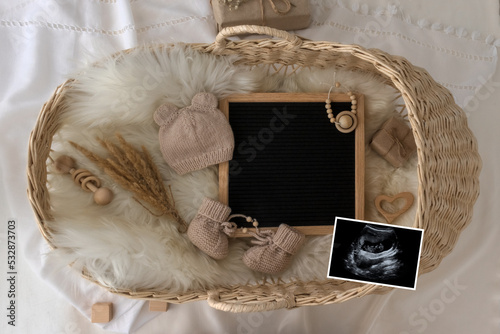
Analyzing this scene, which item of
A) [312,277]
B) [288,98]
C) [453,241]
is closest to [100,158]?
[288,98]

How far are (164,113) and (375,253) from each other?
2.33ft

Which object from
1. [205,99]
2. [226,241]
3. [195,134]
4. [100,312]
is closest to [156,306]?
[100,312]

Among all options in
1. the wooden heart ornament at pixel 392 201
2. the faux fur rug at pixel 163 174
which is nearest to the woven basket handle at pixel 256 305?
the faux fur rug at pixel 163 174

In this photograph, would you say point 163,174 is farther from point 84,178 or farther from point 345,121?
point 345,121

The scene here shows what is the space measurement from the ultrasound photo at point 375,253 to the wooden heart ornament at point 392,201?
Answer: 29 centimetres

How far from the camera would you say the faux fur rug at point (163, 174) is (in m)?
1.10

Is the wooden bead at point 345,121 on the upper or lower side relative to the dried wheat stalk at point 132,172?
upper

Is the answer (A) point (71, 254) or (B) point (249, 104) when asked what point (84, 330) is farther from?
(B) point (249, 104)

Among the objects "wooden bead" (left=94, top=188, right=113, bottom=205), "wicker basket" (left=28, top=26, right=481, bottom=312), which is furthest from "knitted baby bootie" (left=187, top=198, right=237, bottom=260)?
"wooden bead" (left=94, top=188, right=113, bottom=205)

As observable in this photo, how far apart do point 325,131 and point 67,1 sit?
3.23 ft

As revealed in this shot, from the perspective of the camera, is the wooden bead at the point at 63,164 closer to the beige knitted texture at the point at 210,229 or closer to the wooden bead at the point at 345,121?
the beige knitted texture at the point at 210,229

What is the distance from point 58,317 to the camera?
4.39ft

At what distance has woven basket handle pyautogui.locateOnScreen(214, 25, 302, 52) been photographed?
1068mm

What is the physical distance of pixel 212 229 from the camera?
1.19m
